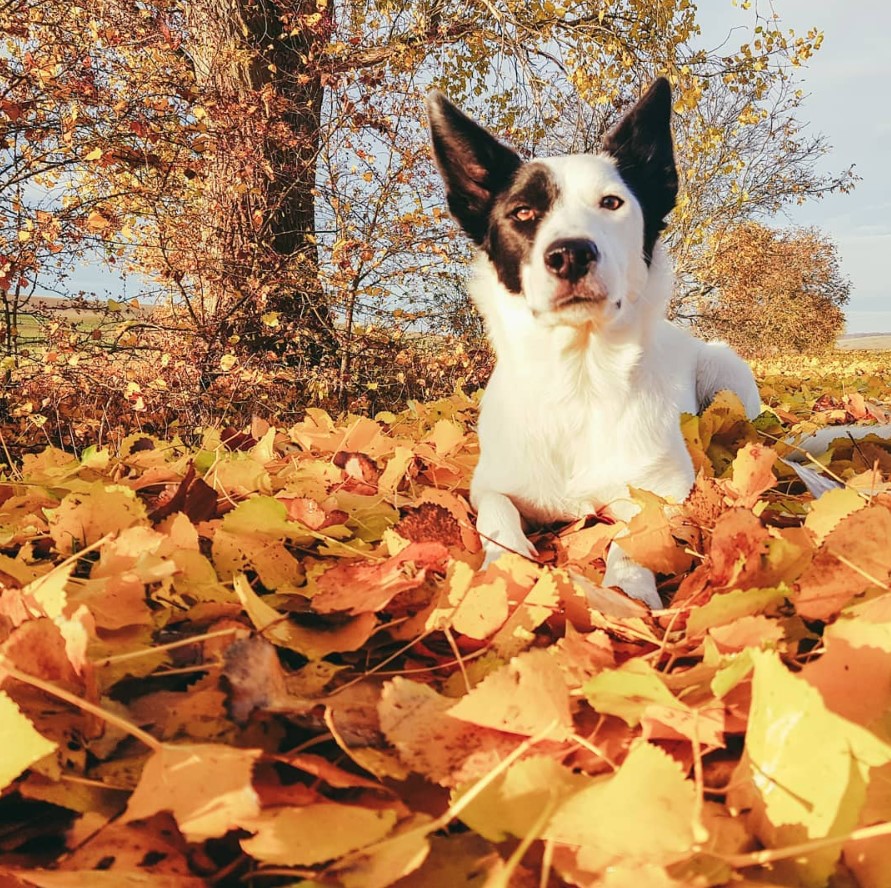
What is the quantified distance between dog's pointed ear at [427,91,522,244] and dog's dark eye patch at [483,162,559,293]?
90 millimetres

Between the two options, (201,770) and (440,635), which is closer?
(201,770)

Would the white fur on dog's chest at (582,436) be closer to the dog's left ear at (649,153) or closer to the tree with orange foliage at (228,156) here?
the dog's left ear at (649,153)

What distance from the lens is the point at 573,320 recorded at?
2.29 m

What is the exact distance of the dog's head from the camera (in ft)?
7.40

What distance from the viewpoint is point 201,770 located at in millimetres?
649

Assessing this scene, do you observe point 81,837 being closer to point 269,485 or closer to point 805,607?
point 805,607

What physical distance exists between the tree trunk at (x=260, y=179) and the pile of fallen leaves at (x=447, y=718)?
4.43 meters

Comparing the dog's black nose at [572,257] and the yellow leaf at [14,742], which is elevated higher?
the dog's black nose at [572,257]

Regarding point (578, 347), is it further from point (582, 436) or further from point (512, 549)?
point (512, 549)

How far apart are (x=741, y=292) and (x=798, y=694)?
25.9m

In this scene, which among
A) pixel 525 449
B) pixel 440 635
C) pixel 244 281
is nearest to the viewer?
pixel 440 635

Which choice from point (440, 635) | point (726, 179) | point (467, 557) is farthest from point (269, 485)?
point (726, 179)

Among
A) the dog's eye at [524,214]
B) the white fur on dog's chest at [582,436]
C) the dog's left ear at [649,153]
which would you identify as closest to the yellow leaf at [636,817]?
the white fur on dog's chest at [582,436]

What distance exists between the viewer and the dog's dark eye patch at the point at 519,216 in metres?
2.49
